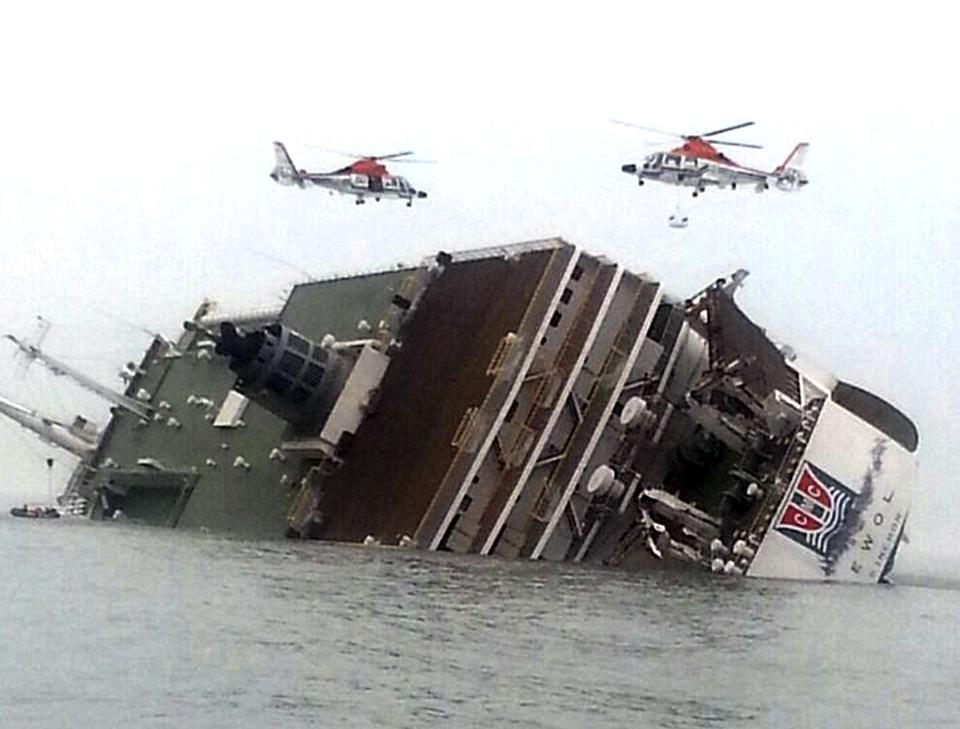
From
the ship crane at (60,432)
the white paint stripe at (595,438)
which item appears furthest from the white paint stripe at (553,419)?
the ship crane at (60,432)

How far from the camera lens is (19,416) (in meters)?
80.3

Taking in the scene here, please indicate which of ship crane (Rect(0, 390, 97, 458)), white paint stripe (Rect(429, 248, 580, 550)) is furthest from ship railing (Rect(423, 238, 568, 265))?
ship crane (Rect(0, 390, 97, 458))

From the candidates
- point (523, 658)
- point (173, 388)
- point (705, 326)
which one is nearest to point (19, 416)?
point (173, 388)

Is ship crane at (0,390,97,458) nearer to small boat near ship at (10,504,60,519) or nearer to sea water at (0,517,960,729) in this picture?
small boat near ship at (10,504,60,519)

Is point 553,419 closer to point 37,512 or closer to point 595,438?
point 595,438

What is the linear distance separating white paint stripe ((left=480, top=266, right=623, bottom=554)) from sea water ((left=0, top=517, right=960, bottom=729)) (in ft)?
17.1

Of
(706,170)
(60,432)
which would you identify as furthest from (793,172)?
(60,432)

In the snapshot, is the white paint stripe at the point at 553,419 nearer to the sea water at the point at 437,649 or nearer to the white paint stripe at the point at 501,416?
the white paint stripe at the point at 501,416

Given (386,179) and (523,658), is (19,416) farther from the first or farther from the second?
(523,658)

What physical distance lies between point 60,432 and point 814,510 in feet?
136

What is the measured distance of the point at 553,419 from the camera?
51719mm

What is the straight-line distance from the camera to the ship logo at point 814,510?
2015 inches

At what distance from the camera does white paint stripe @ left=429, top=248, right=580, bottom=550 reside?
166 ft

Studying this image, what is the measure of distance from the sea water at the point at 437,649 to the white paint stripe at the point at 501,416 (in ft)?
17.8
